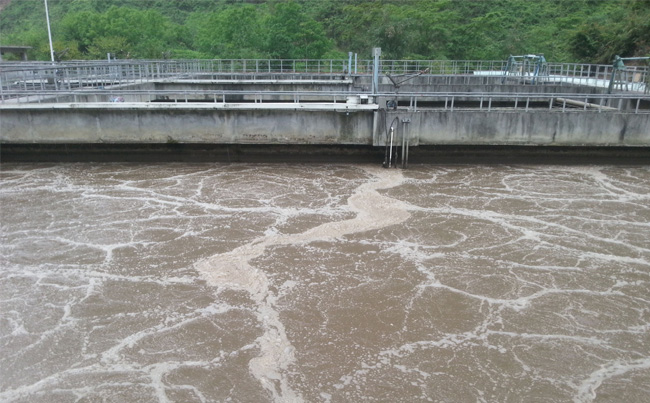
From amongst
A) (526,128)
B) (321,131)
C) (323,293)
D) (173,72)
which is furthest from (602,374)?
(173,72)

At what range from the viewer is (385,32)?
138 feet

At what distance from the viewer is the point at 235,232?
11.1 m

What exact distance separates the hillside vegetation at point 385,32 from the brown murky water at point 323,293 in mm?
28863

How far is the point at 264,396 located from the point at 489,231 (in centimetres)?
676

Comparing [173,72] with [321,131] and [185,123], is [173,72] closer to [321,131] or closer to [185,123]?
[185,123]

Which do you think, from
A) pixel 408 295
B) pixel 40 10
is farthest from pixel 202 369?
pixel 40 10

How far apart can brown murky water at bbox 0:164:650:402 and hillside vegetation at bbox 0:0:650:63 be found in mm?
28863

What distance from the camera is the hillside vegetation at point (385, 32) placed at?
38.6 m

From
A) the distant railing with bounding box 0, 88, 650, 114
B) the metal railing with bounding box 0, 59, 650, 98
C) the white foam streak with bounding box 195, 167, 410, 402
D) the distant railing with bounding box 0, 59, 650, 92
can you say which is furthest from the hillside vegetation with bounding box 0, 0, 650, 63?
the white foam streak with bounding box 195, 167, 410, 402

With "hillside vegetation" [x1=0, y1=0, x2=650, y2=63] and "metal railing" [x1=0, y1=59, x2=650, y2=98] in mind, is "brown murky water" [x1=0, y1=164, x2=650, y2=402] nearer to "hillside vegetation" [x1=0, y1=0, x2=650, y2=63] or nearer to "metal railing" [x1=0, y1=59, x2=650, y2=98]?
"metal railing" [x1=0, y1=59, x2=650, y2=98]

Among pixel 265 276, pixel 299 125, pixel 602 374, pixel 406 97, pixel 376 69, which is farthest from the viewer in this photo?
pixel 406 97

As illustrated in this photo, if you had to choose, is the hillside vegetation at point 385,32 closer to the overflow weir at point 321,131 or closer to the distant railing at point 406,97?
the distant railing at point 406,97

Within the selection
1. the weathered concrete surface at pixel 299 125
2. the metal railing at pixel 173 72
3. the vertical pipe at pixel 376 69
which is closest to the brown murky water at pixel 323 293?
the weathered concrete surface at pixel 299 125

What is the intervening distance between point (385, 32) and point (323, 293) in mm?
36899
